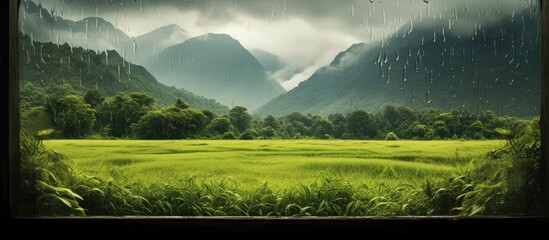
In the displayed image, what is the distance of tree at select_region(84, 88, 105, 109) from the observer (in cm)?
427

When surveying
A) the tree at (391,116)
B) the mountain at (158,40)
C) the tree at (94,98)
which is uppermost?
the mountain at (158,40)

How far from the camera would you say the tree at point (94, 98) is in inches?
168

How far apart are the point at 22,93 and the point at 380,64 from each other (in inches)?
113

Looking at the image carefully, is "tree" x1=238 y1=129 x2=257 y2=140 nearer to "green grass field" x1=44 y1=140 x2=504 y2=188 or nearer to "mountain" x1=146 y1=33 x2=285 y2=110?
"green grass field" x1=44 y1=140 x2=504 y2=188

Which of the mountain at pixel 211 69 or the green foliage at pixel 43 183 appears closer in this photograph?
the green foliage at pixel 43 183

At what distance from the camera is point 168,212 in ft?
12.7

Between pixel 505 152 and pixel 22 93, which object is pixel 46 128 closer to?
pixel 22 93

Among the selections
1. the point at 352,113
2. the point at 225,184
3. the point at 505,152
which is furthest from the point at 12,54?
the point at 505,152

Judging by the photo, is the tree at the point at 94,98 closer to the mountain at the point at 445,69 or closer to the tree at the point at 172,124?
the tree at the point at 172,124

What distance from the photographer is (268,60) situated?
15.1 ft

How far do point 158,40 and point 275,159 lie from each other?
140cm

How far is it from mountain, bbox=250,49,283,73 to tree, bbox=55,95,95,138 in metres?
1.46

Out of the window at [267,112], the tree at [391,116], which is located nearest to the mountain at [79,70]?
the window at [267,112]

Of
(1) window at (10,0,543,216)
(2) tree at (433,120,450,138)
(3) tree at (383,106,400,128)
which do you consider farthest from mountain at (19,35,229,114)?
(2) tree at (433,120,450,138)
